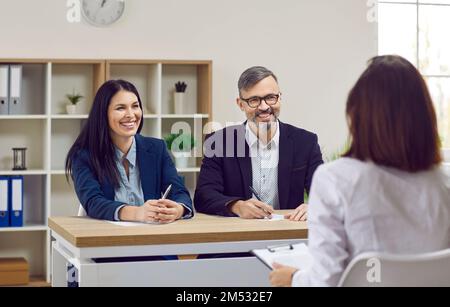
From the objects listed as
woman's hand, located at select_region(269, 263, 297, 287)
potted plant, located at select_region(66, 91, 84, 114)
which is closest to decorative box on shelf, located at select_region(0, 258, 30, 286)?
potted plant, located at select_region(66, 91, 84, 114)

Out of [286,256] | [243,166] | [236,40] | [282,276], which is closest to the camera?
[282,276]

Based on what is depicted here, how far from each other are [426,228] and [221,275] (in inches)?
44.2

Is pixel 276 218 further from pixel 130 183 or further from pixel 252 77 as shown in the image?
pixel 252 77

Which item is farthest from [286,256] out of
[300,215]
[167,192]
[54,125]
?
[54,125]

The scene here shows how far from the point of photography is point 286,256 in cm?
230

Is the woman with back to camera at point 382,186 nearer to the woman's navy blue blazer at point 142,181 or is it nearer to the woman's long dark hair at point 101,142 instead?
the woman's navy blue blazer at point 142,181

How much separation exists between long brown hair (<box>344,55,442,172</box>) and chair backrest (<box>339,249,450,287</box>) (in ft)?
0.75

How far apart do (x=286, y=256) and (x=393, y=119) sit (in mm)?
618

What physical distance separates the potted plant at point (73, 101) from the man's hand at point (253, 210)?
8.25 ft

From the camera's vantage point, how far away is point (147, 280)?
2.76 m

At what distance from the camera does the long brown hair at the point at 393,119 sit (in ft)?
6.15

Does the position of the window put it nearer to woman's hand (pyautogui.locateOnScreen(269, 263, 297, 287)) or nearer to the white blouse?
woman's hand (pyautogui.locateOnScreen(269, 263, 297, 287))
